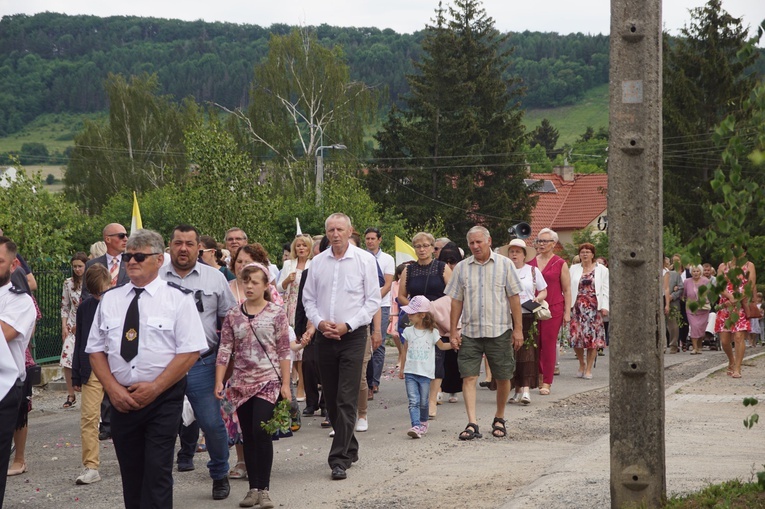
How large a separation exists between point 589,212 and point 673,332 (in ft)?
209

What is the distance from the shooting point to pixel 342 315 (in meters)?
9.53

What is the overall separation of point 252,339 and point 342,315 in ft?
4.74

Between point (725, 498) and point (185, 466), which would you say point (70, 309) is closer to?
point (185, 466)

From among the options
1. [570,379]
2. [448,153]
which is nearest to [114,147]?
[448,153]

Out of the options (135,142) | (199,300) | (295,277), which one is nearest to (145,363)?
(199,300)

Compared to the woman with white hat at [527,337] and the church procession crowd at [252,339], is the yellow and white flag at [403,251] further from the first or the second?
the woman with white hat at [527,337]

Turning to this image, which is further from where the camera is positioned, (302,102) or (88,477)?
(302,102)

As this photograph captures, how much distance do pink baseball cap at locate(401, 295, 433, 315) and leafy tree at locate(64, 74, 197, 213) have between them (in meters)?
60.7

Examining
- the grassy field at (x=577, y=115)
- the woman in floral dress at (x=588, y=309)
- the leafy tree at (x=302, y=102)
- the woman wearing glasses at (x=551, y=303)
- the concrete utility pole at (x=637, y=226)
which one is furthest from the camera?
the grassy field at (x=577, y=115)

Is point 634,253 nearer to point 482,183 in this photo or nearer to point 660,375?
point 660,375

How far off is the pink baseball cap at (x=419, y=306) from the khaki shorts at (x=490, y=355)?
0.71 meters

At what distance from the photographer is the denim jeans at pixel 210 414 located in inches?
329

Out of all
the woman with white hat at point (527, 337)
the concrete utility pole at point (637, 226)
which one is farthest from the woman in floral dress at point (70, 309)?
the concrete utility pole at point (637, 226)

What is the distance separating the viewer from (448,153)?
2362 inches
